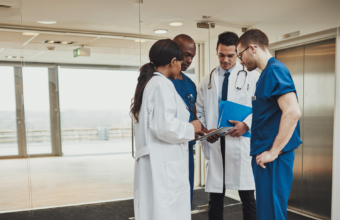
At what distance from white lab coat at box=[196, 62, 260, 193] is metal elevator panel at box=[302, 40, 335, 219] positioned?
1150 millimetres

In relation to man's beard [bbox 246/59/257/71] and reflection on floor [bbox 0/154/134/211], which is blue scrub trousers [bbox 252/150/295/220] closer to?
man's beard [bbox 246/59/257/71]

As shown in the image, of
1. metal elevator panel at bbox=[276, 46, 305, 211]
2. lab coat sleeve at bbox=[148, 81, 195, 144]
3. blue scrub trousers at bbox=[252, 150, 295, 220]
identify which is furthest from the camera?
metal elevator panel at bbox=[276, 46, 305, 211]

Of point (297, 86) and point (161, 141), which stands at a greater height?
point (297, 86)

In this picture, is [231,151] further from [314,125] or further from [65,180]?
[65,180]

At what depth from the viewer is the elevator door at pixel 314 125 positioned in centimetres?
320

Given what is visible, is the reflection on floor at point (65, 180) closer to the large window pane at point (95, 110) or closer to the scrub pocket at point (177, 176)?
the large window pane at point (95, 110)

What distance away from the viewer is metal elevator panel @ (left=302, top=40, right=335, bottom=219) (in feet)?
10.5

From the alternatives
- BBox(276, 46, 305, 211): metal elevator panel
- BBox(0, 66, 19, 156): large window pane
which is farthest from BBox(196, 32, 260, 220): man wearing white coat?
BBox(0, 66, 19, 156): large window pane

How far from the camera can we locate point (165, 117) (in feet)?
5.21

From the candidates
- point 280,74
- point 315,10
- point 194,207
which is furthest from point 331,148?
point 280,74

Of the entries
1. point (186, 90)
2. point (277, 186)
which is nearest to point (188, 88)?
point (186, 90)

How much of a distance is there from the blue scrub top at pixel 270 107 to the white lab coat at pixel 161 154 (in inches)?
15.9

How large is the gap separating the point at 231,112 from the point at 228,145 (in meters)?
0.32

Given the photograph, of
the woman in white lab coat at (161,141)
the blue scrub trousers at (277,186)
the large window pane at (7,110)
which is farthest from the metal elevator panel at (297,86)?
the large window pane at (7,110)
